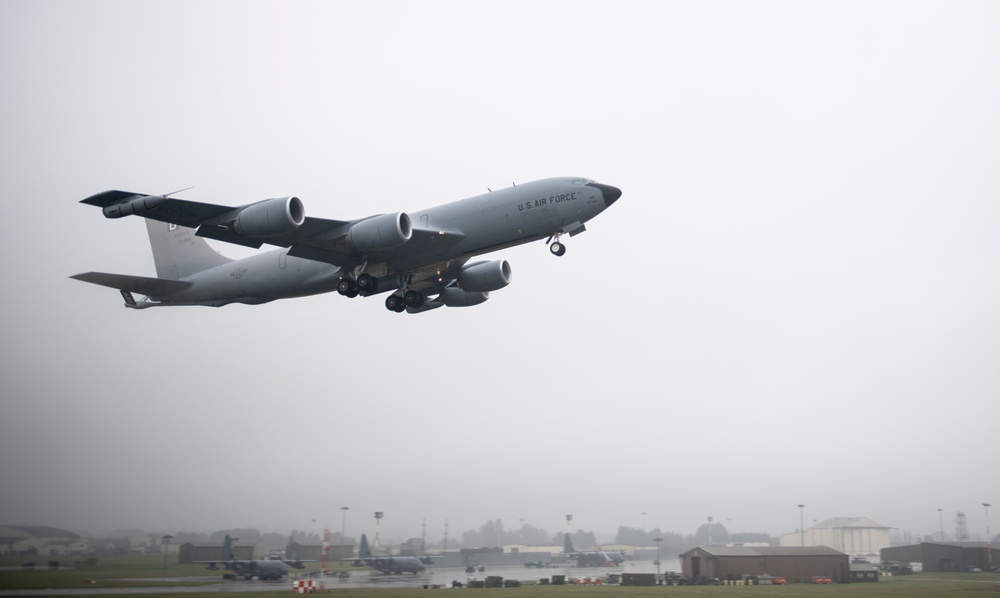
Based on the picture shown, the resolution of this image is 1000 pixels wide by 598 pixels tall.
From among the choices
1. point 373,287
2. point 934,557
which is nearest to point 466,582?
point 373,287

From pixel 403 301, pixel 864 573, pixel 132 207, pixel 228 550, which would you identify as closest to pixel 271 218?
pixel 132 207

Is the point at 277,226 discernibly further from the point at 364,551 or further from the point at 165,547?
the point at 364,551

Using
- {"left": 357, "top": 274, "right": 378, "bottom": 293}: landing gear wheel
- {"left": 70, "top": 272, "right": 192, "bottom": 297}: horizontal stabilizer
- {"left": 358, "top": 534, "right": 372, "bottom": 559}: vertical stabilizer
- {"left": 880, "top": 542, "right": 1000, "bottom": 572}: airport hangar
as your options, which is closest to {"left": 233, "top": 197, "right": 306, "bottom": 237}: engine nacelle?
{"left": 357, "top": 274, "right": 378, "bottom": 293}: landing gear wheel

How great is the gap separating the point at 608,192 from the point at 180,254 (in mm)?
19113

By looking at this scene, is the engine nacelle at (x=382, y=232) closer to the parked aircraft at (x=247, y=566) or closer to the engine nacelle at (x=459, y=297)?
the engine nacelle at (x=459, y=297)

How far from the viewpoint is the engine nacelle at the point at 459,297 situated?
122ft

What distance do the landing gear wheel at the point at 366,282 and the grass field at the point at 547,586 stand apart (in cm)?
1125

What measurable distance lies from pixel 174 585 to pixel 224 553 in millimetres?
4422

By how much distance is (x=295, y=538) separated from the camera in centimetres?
3491

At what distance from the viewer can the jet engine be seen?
122 ft

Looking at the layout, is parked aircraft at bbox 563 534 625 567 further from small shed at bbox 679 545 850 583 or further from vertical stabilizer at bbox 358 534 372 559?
vertical stabilizer at bbox 358 534 372 559

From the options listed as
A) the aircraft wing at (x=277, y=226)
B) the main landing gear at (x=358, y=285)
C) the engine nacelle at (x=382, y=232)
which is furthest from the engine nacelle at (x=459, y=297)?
the engine nacelle at (x=382, y=232)

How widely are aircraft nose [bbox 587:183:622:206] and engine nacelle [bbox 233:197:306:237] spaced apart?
1042 cm

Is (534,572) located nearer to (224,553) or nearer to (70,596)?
(224,553)
